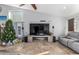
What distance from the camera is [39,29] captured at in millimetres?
2420

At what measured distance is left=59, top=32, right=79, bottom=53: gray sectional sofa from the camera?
228 cm

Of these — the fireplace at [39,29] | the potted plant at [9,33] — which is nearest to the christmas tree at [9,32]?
the potted plant at [9,33]

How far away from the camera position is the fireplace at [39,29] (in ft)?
7.90

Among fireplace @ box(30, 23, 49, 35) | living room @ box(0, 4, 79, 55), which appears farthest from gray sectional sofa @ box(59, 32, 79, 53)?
fireplace @ box(30, 23, 49, 35)

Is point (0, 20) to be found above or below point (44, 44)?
above

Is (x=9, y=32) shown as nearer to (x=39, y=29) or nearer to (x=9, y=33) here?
(x=9, y=33)

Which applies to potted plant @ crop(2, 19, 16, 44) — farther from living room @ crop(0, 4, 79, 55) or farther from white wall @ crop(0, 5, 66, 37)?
white wall @ crop(0, 5, 66, 37)

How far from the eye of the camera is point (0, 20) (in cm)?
222

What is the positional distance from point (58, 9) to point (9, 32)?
1.07 meters

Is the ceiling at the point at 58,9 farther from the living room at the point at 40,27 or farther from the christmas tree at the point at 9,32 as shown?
the christmas tree at the point at 9,32

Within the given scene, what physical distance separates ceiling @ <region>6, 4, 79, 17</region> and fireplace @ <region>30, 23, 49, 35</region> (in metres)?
0.29
